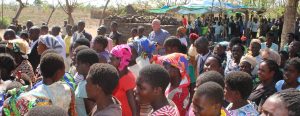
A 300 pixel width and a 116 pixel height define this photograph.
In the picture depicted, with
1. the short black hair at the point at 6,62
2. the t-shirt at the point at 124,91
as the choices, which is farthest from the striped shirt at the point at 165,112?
the short black hair at the point at 6,62

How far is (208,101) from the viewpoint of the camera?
2.71 m

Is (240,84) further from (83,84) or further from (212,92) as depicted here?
(83,84)

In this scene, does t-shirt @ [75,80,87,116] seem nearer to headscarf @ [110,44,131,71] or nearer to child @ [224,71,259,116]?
headscarf @ [110,44,131,71]

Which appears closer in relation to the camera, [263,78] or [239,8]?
[263,78]

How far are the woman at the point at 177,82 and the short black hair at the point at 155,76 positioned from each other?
0.87m

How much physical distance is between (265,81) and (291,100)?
221cm

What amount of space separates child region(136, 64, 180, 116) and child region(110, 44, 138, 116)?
703 mm

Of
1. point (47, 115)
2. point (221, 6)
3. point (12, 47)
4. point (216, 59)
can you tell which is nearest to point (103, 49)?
point (12, 47)

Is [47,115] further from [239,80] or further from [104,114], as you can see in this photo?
[239,80]

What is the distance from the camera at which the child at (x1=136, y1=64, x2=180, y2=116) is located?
2902mm

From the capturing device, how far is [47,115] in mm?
1888

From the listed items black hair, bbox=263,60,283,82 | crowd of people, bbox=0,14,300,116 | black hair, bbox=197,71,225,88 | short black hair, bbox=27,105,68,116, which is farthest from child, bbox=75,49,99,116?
black hair, bbox=263,60,283,82

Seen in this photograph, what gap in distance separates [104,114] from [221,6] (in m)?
13.1

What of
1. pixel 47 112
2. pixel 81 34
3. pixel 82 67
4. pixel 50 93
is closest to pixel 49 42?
pixel 82 67
